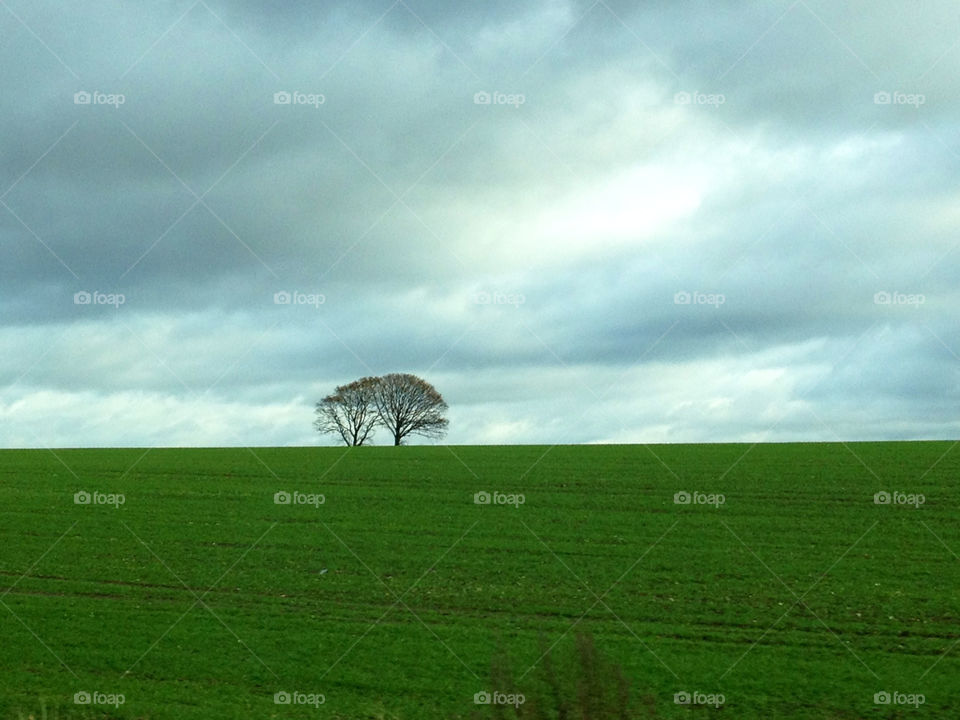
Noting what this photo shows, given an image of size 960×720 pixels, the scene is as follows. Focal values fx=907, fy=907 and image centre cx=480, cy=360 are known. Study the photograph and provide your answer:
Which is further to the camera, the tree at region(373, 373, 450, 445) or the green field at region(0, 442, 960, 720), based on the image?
the tree at region(373, 373, 450, 445)

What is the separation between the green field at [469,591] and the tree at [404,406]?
4438 cm

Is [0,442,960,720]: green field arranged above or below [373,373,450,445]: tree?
below

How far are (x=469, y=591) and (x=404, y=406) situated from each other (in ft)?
224

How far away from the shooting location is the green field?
20375 millimetres

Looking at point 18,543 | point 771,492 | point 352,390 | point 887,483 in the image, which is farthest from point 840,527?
point 352,390

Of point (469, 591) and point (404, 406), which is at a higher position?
point (404, 406)

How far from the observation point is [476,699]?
63.4ft

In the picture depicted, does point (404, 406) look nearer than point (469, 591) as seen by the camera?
No

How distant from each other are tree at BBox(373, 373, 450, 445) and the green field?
44.4 m

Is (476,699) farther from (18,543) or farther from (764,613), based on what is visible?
(18,543)

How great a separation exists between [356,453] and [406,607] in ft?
132

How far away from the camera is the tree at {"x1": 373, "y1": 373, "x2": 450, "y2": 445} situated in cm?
9519

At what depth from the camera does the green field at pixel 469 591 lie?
66.8ft

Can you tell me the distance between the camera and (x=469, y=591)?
1098 inches
